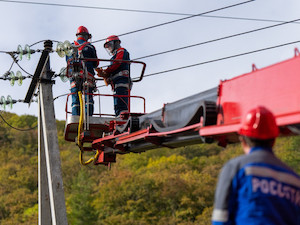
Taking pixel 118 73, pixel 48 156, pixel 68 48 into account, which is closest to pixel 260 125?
pixel 118 73

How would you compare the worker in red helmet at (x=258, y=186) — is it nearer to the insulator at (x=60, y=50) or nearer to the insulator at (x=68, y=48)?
the insulator at (x=68, y=48)

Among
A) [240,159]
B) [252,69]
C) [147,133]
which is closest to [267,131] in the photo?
[240,159]

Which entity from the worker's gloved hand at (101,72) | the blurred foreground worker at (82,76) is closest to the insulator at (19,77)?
the blurred foreground worker at (82,76)

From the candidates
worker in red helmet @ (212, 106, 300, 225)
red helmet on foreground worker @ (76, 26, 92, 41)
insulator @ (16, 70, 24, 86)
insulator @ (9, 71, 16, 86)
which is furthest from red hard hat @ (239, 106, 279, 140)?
insulator @ (9, 71, 16, 86)

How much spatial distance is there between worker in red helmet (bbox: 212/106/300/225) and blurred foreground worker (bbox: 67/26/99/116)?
6990 millimetres

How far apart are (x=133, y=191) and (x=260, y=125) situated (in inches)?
2239

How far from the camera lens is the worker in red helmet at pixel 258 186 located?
2.53 m

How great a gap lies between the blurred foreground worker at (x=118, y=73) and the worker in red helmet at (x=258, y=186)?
7415mm

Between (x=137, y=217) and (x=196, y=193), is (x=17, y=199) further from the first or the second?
Result: (x=196, y=193)

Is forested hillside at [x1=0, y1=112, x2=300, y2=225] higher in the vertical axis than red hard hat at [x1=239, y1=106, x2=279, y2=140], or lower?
lower

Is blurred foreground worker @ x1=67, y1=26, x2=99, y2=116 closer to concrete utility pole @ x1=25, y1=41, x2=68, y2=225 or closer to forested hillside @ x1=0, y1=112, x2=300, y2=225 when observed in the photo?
concrete utility pole @ x1=25, y1=41, x2=68, y2=225

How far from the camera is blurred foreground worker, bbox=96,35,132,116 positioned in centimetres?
1007

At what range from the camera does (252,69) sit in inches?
186

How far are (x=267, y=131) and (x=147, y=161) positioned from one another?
80.9 metres
